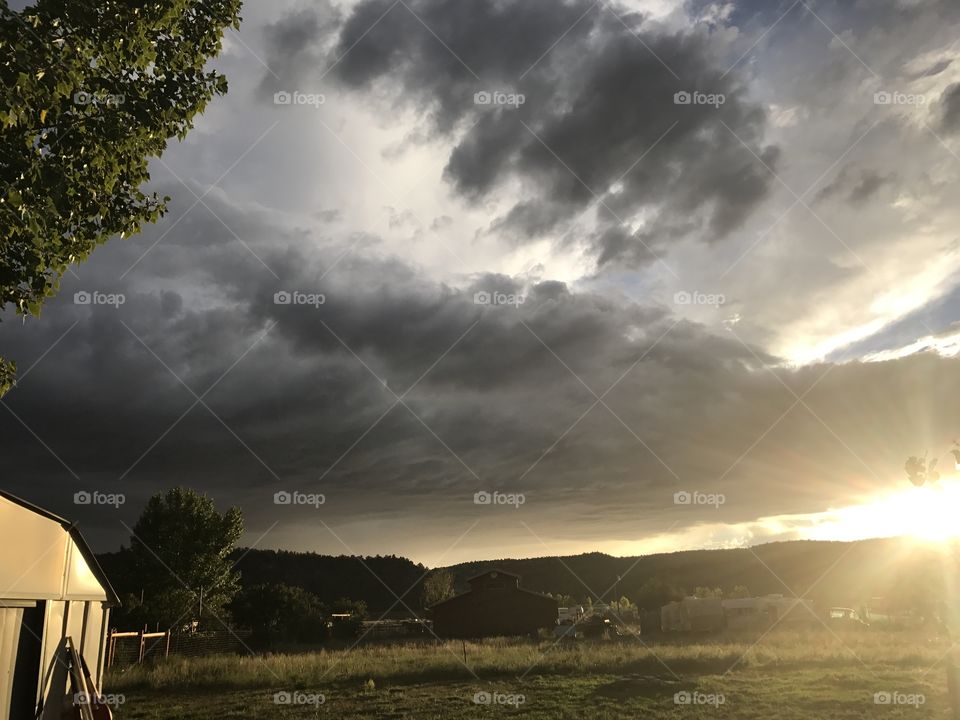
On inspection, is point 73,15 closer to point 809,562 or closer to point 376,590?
point 376,590

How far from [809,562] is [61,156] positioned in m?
150

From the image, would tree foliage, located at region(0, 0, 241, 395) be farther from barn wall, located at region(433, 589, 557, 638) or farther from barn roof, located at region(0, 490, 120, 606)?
barn wall, located at region(433, 589, 557, 638)

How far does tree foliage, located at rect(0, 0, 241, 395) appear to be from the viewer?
24.4 ft

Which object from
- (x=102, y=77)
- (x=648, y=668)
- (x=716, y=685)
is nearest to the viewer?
(x=102, y=77)

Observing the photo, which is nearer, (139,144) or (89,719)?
(139,144)

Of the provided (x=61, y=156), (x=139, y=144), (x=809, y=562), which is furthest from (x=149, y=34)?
(x=809, y=562)

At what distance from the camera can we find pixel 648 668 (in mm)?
24625
